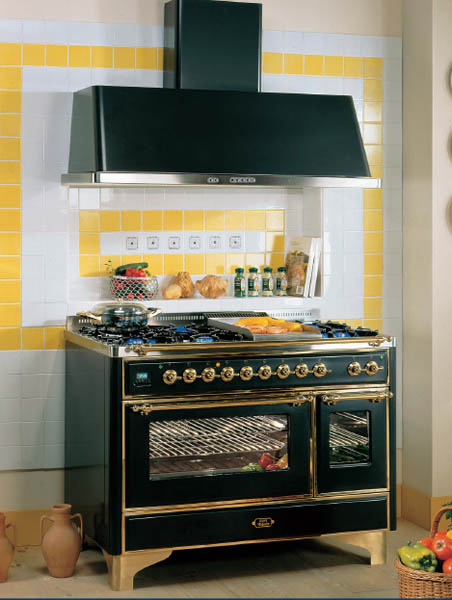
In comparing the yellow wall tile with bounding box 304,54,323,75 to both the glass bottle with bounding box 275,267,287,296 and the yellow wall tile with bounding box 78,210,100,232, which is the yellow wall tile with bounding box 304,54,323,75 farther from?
the yellow wall tile with bounding box 78,210,100,232

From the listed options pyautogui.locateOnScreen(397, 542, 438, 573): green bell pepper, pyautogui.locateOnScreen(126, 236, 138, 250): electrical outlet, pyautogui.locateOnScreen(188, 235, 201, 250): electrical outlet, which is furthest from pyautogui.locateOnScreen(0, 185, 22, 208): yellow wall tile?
pyautogui.locateOnScreen(397, 542, 438, 573): green bell pepper

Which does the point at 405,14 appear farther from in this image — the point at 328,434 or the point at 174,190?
the point at 328,434

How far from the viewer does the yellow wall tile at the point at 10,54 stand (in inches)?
172

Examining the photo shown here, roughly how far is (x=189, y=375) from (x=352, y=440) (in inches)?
33.9

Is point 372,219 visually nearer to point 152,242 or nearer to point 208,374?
point 152,242

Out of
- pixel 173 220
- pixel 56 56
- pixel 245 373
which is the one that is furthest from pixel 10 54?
pixel 245 373

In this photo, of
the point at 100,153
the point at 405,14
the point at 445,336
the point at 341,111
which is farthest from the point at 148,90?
the point at 445,336

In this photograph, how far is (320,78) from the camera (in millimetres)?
4844

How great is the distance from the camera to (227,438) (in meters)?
3.95

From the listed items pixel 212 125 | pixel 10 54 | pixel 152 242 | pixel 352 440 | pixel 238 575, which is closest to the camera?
pixel 238 575

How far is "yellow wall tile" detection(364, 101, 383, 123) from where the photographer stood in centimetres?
492

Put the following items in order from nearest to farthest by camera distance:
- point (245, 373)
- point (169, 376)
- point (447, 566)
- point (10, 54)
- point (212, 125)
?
point (447, 566)
point (169, 376)
point (245, 373)
point (212, 125)
point (10, 54)

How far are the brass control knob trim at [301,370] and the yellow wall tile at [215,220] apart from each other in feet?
3.59

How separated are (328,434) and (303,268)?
3.51 feet
